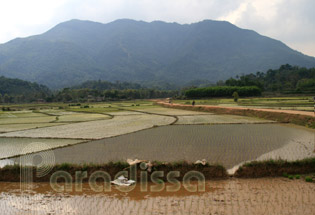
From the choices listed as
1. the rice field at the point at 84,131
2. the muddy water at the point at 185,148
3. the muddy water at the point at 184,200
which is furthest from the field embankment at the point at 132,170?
the rice field at the point at 84,131

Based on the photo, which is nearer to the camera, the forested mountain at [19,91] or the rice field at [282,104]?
the rice field at [282,104]

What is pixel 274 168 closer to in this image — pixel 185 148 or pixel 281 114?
pixel 185 148

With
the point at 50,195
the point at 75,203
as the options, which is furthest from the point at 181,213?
the point at 50,195

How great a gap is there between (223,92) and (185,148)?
Answer: 61757 mm

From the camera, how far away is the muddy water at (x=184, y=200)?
5832 mm

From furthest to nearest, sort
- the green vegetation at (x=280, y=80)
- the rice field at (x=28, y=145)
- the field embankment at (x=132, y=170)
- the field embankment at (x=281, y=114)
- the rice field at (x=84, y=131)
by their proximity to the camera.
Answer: the green vegetation at (x=280, y=80)
the field embankment at (x=281, y=114)
the rice field at (x=84, y=131)
the rice field at (x=28, y=145)
the field embankment at (x=132, y=170)

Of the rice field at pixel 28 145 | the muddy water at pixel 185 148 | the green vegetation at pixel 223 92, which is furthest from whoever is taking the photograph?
the green vegetation at pixel 223 92

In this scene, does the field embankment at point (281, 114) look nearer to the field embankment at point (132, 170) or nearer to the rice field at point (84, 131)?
the rice field at point (84, 131)

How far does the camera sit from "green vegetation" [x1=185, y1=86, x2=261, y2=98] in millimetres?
67000

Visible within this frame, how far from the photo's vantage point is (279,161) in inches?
317

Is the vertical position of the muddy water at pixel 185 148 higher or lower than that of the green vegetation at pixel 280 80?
lower

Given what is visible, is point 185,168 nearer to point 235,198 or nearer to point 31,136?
point 235,198

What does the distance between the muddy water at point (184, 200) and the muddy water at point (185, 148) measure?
1.83 metres

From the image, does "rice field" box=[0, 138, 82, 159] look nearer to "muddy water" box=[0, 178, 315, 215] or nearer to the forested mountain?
"muddy water" box=[0, 178, 315, 215]
